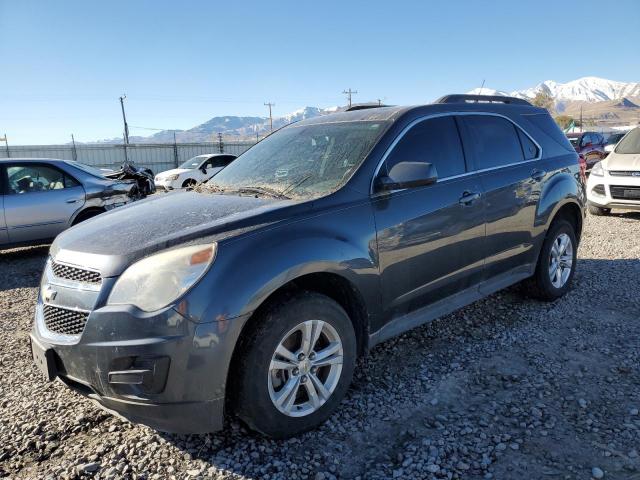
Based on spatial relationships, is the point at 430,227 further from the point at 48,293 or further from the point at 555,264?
the point at 48,293

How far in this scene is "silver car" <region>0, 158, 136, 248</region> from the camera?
713 centimetres

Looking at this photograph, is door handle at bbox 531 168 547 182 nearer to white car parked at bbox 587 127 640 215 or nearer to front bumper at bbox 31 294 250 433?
front bumper at bbox 31 294 250 433

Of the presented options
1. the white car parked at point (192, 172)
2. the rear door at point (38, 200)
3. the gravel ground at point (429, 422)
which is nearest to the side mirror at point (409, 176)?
the gravel ground at point (429, 422)

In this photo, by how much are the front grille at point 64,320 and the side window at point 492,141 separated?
115 inches

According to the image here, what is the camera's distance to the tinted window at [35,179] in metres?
7.27

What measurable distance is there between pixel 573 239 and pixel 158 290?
419cm

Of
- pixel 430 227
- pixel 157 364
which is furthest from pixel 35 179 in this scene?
pixel 430 227

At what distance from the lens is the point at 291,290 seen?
2.65 metres

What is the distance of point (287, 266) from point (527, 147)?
2918 mm

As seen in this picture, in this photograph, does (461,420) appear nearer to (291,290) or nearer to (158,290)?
(291,290)

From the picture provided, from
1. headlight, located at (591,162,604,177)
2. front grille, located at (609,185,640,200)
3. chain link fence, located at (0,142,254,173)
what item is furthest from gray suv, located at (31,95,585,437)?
chain link fence, located at (0,142,254,173)

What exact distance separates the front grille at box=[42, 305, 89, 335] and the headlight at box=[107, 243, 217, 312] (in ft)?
0.76

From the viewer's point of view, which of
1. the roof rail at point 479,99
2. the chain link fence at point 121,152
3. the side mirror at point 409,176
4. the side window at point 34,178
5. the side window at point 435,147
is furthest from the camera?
the chain link fence at point 121,152

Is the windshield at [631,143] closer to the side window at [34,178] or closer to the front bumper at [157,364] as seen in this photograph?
the front bumper at [157,364]
